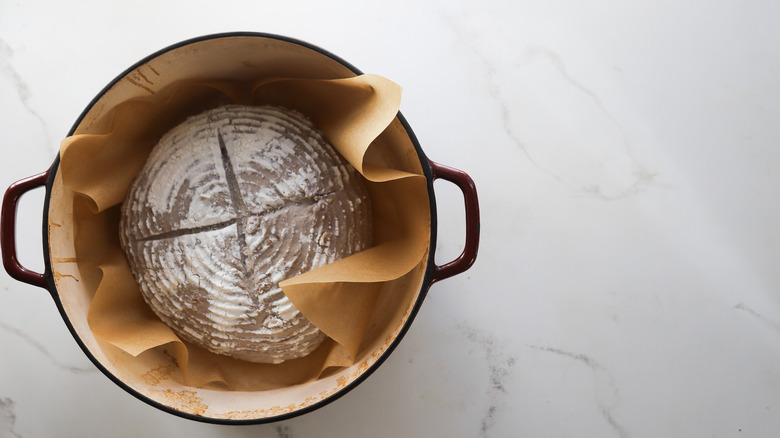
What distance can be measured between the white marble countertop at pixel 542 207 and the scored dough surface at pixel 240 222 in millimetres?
145

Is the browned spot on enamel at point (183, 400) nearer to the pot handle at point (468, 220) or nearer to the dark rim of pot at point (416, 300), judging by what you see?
the dark rim of pot at point (416, 300)

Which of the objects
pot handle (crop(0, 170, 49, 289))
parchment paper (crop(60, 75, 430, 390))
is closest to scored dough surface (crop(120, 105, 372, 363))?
parchment paper (crop(60, 75, 430, 390))

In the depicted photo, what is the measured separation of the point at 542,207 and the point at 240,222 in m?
0.40

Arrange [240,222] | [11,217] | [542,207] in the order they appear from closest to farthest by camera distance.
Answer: [11,217], [240,222], [542,207]

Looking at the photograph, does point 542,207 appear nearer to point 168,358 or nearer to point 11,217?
point 168,358

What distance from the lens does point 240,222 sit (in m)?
0.71

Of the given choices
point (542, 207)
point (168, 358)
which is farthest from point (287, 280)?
point (542, 207)

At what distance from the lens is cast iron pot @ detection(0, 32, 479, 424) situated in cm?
60

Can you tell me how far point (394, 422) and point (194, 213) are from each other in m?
0.38

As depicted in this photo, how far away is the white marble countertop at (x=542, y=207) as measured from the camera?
31.2 inches

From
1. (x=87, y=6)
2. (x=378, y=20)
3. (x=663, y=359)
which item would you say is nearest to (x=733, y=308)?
(x=663, y=359)

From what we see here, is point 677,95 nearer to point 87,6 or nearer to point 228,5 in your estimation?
point 228,5

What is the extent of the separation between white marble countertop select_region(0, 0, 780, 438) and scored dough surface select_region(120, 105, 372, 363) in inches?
5.7

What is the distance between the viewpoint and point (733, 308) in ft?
2.70
